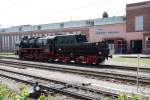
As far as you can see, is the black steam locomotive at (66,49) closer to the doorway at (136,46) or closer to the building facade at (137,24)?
the building facade at (137,24)

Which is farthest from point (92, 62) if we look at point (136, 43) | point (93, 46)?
point (136, 43)

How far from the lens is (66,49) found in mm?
30562

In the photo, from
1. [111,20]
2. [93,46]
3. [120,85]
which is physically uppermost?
[111,20]

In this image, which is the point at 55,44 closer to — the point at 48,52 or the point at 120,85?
the point at 48,52

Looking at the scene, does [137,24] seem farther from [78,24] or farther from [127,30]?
[78,24]

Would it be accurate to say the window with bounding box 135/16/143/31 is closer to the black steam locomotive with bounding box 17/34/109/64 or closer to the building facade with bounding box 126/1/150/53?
Result: the building facade with bounding box 126/1/150/53

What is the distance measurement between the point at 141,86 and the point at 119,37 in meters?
44.4

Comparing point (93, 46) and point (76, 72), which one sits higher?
point (93, 46)

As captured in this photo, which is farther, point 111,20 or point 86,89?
point 111,20

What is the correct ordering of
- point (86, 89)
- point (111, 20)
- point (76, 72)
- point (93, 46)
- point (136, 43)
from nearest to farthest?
1. point (86, 89)
2. point (76, 72)
3. point (93, 46)
4. point (136, 43)
5. point (111, 20)

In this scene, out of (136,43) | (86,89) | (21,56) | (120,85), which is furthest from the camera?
(136,43)

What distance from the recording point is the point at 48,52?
3406 centimetres

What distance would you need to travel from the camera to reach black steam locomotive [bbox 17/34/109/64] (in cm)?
2750

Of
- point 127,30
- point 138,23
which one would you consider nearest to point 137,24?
point 138,23
